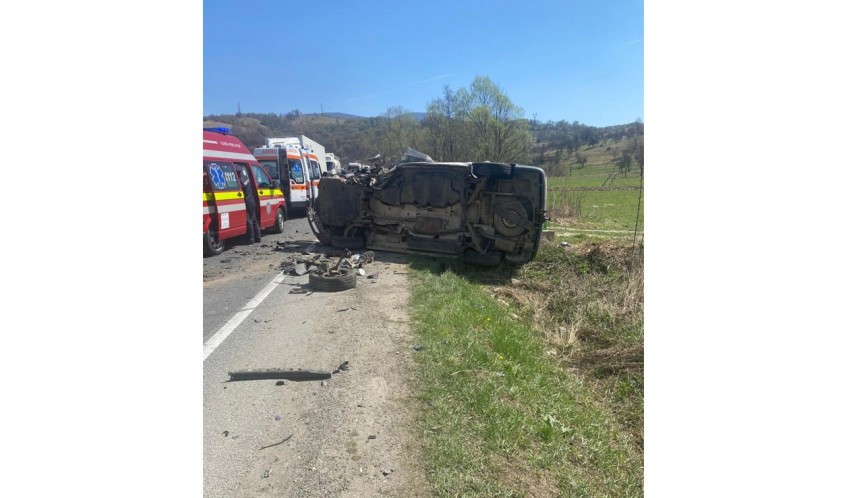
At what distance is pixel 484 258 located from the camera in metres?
9.23

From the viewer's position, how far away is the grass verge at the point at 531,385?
9.18 ft

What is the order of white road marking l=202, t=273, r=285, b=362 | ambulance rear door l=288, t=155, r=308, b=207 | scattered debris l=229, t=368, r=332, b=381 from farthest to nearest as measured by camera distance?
ambulance rear door l=288, t=155, r=308, b=207 → white road marking l=202, t=273, r=285, b=362 → scattered debris l=229, t=368, r=332, b=381

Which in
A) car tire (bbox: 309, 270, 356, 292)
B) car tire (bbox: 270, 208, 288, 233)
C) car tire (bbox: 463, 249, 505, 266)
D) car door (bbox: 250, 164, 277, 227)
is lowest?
car tire (bbox: 309, 270, 356, 292)

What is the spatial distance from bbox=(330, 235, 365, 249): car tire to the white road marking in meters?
2.67

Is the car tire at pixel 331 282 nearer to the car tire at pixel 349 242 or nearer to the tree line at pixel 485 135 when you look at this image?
the car tire at pixel 349 242

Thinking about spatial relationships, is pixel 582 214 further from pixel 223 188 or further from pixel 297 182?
pixel 223 188

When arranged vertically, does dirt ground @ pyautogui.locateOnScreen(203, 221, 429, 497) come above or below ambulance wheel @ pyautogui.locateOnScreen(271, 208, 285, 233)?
below

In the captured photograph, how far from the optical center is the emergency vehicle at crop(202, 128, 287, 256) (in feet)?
31.4

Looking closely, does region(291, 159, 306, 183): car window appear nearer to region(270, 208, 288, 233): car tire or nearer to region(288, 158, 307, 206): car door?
region(288, 158, 307, 206): car door

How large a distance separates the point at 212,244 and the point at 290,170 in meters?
8.06

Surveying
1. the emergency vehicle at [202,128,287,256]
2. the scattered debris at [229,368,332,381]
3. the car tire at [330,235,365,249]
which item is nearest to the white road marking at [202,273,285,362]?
the scattered debris at [229,368,332,381]

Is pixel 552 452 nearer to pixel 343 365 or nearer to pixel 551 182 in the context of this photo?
pixel 343 365

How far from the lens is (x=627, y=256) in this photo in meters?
9.66

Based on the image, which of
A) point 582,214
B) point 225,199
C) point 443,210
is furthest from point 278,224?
point 582,214
